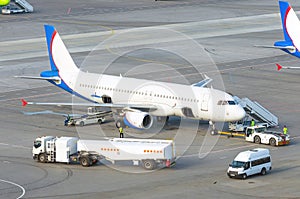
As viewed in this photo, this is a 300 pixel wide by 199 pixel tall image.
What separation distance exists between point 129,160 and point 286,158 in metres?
15.3

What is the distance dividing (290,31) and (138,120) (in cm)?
4412

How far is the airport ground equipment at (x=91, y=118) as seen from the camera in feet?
333

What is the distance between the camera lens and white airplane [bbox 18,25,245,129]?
311 ft

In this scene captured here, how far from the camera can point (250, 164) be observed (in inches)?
3095

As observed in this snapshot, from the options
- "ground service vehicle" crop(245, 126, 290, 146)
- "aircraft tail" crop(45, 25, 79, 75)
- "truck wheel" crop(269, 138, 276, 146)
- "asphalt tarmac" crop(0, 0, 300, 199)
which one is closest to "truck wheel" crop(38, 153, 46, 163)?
"asphalt tarmac" crop(0, 0, 300, 199)

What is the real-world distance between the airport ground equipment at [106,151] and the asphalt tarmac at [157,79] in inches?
33.8

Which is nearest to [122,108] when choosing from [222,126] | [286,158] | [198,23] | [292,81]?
[222,126]

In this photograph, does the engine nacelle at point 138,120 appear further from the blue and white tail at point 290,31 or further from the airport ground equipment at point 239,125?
the blue and white tail at point 290,31

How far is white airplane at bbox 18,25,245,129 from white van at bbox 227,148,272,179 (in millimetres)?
14454

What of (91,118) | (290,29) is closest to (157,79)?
(290,29)

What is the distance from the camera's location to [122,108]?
9888cm

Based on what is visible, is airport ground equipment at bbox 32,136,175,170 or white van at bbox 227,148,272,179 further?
airport ground equipment at bbox 32,136,175,170

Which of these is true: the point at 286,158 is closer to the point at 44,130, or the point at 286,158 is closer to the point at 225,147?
the point at 225,147

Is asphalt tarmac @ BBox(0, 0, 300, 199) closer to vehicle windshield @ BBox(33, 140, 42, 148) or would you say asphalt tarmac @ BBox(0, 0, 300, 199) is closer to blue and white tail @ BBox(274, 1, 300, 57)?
vehicle windshield @ BBox(33, 140, 42, 148)
